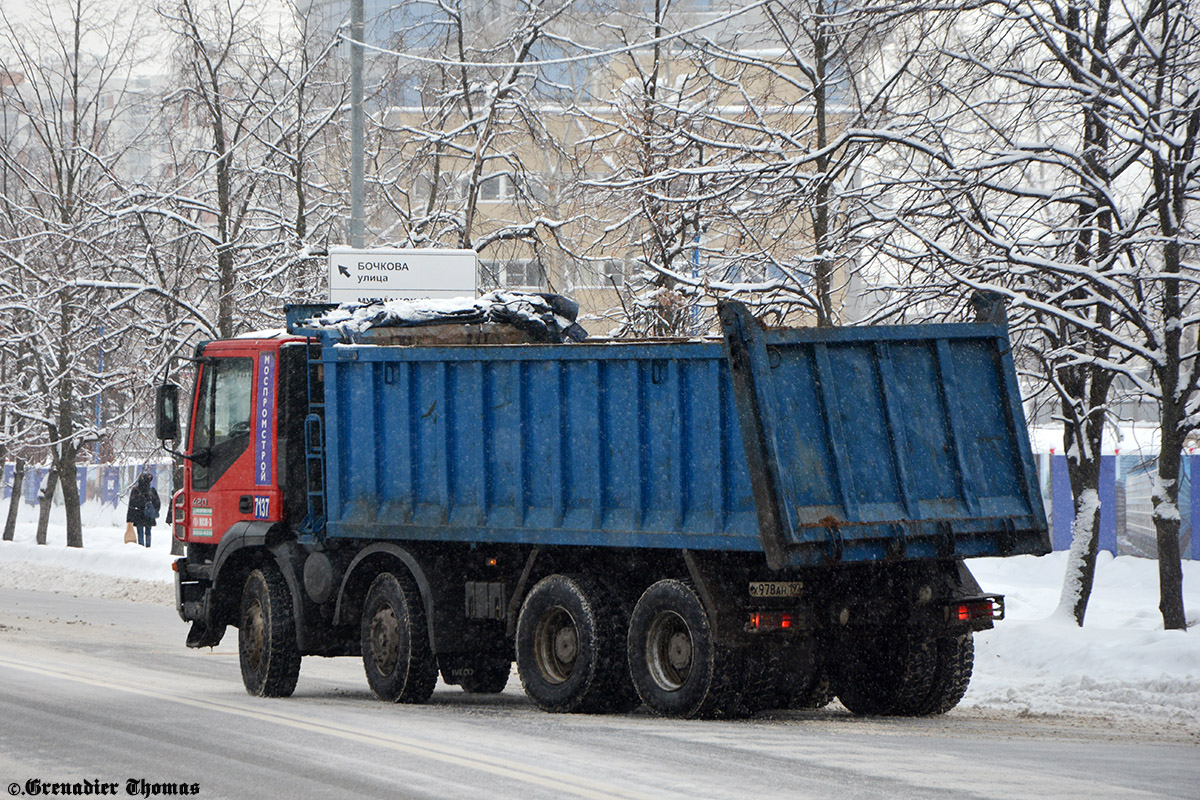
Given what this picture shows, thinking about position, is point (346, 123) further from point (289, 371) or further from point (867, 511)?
point (867, 511)

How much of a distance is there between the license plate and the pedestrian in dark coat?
92.9 feet

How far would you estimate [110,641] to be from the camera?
1675cm

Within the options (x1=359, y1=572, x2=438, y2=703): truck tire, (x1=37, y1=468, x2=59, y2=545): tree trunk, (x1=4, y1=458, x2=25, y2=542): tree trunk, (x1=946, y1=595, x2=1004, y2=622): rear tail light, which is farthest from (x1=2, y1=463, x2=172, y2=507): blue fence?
(x1=946, y1=595, x2=1004, y2=622): rear tail light

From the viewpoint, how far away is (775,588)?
9.57 metres

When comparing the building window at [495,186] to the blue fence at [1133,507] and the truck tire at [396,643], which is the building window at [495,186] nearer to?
the blue fence at [1133,507]

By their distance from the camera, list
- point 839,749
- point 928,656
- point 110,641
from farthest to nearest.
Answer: point 110,641, point 928,656, point 839,749

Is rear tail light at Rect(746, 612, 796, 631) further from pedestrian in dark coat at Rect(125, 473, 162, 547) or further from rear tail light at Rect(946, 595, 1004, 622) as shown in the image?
pedestrian in dark coat at Rect(125, 473, 162, 547)

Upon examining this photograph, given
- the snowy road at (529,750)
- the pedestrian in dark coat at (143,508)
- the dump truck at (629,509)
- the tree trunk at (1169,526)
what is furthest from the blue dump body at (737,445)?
the pedestrian in dark coat at (143,508)

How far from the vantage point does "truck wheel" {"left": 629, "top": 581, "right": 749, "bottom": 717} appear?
9.63 meters

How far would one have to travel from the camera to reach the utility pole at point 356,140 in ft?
62.0

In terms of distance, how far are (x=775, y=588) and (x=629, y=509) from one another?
3.71 feet

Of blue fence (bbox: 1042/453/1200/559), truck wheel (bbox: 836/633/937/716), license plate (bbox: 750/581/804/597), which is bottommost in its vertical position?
truck wheel (bbox: 836/633/937/716)

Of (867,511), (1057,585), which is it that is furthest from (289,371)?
(1057,585)

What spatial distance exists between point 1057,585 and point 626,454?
13.9 m
